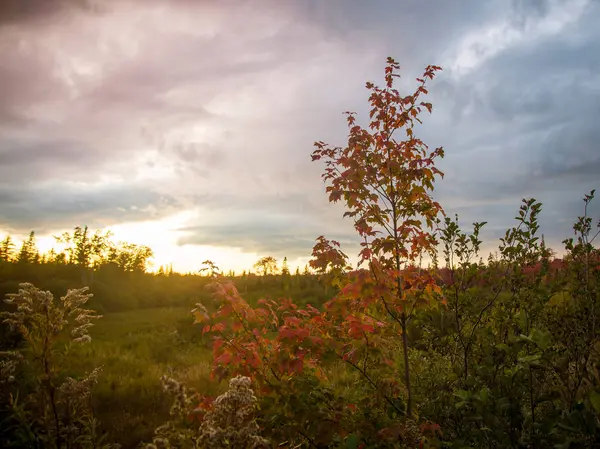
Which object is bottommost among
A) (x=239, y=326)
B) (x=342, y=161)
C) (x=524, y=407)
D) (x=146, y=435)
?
(x=146, y=435)

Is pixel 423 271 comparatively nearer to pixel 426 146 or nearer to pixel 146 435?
pixel 426 146

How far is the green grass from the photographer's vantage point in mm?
5645


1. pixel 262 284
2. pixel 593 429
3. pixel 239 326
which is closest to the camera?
pixel 593 429

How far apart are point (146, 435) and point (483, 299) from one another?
539 cm

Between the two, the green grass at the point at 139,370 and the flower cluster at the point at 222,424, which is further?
the green grass at the point at 139,370

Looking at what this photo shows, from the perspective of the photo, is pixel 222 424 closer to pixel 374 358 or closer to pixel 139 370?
→ pixel 374 358

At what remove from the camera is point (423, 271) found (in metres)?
4.50

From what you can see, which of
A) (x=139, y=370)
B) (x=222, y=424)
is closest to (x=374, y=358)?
(x=222, y=424)

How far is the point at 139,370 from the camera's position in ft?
26.5

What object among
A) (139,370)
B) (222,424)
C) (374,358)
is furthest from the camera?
(139,370)

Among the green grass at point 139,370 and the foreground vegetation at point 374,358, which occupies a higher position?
the foreground vegetation at point 374,358

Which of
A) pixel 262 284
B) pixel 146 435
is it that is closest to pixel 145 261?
pixel 262 284

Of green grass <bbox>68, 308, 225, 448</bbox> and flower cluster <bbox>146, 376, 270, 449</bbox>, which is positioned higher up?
flower cluster <bbox>146, 376, 270, 449</bbox>

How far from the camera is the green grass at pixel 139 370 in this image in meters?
5.64
